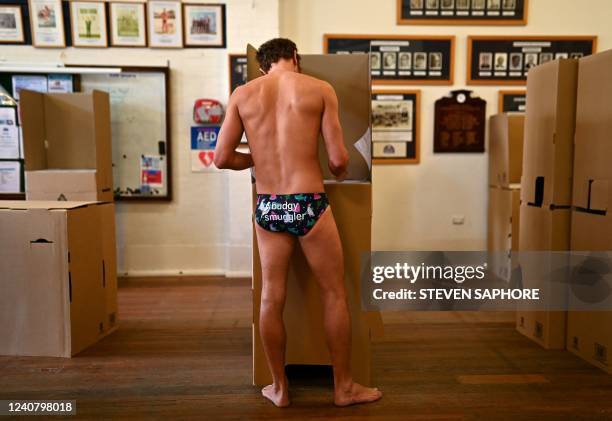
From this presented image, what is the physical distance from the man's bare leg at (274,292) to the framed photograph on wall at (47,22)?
3.29 metres

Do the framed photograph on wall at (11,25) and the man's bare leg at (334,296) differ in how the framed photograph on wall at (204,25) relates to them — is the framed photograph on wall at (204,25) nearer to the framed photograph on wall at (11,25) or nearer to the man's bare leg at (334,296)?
the framed photograph on wall at (11,25)

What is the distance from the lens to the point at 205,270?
14.9 feet

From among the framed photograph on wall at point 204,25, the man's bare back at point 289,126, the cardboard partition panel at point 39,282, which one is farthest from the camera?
the framed photograph on wall at point 204,25

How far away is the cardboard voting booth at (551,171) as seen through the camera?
271 centimetres

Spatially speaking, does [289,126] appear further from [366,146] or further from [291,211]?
[366,146]

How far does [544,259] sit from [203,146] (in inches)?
115

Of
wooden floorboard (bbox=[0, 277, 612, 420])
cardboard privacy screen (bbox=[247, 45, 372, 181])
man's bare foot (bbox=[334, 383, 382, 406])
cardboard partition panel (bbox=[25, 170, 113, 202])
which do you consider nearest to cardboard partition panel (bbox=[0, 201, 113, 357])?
wooden floorboard (bbox=[0, 277, 612, 420])

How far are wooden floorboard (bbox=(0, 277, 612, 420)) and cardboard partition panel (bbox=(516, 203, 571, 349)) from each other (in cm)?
9

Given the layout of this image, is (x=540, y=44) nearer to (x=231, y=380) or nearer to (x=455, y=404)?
(x=455, y=404)

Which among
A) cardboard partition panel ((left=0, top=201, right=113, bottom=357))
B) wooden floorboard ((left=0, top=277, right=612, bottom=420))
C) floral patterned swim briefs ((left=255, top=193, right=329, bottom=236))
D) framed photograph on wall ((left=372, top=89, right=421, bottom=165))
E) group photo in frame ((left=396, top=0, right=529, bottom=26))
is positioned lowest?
wooden floorboard ((left=0, top=277, right=612, bottom=420))

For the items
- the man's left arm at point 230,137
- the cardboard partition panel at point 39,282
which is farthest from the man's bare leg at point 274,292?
the cardboard partition panel at point 39,282

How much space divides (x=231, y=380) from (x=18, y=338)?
1.24m

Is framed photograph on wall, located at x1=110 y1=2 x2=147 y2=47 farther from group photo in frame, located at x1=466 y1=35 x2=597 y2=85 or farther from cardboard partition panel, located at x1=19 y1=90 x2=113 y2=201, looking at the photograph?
group photo in frame, located at x1=466 y1=35 x2=597 y2=85

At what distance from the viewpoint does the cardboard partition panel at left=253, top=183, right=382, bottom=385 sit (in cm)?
219
